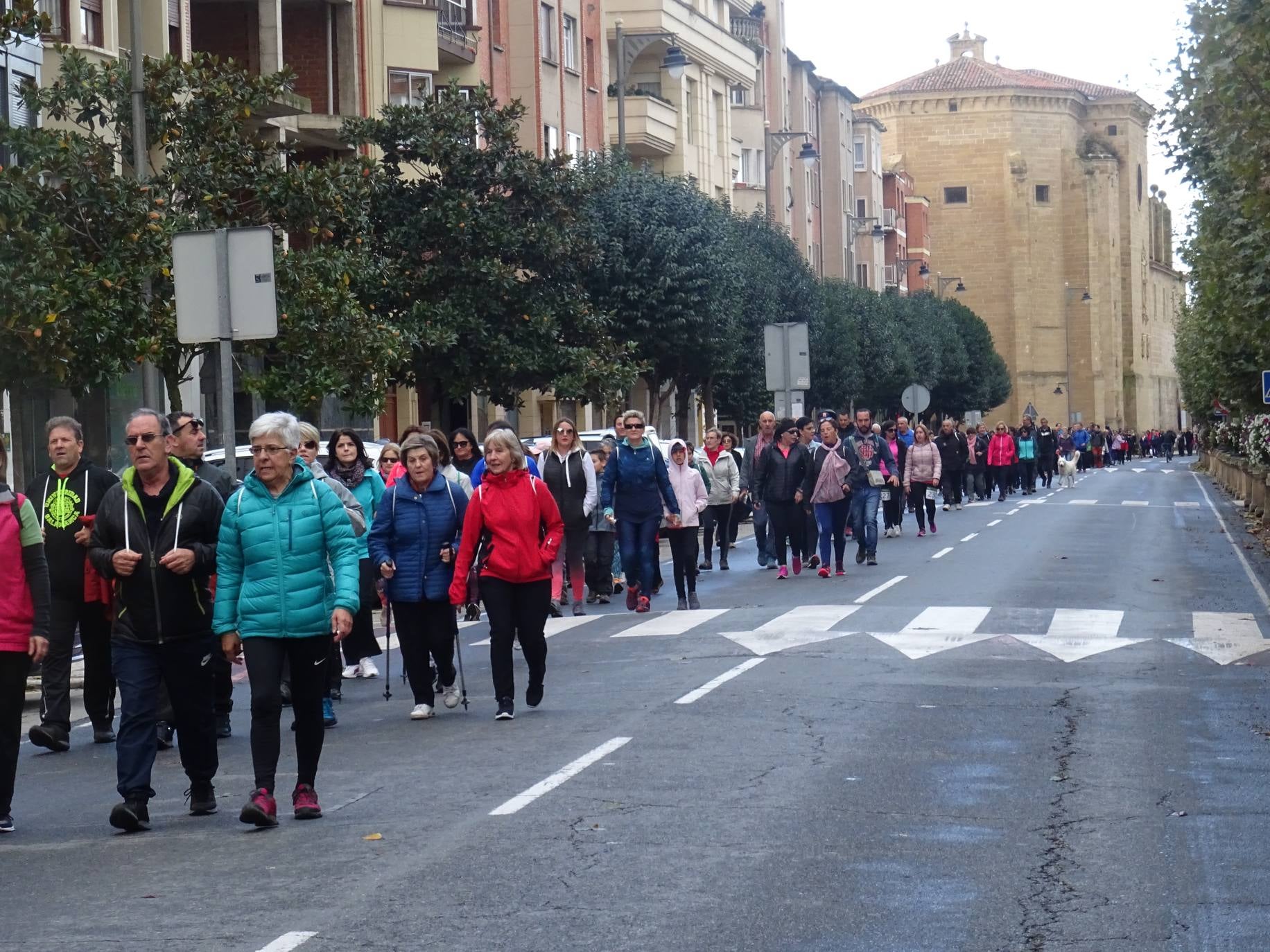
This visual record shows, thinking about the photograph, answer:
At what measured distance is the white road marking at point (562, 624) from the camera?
54.6ft

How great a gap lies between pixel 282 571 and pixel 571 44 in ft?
Answer: 141

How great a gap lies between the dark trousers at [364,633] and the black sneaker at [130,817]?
4.13 m

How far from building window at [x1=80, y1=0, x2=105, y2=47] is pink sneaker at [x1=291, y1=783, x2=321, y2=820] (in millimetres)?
20699

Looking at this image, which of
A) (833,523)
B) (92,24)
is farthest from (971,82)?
(833,523)

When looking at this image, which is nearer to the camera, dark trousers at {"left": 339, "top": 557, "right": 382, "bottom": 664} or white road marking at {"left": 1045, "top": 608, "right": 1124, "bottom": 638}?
dark trousers at {"left": 339, "top": 557, "right": 382, "bottom": 664}

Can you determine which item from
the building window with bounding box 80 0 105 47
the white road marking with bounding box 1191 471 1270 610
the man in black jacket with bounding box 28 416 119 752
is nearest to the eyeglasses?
the man in black jacket with bounding box 28 416 119 752

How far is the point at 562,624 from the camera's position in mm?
17703

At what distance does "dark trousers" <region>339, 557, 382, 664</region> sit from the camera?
12922 mm

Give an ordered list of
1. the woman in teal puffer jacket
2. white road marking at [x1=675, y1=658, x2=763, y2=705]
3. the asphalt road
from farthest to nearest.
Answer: white road marking at [x1=675, y1=658, x2=763, y2=705] → the woman in teal puffer jacket → the asphalt road

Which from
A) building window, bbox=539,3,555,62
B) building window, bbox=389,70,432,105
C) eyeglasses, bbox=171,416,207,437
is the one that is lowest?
eyeglasses, bbox=171,416,207,437

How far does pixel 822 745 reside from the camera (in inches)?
406

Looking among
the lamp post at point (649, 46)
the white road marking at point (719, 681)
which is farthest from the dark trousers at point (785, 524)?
the lamp post at point (649, 46)

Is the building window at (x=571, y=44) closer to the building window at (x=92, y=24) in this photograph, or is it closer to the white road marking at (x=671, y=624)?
the building window at (x=92, y=24)

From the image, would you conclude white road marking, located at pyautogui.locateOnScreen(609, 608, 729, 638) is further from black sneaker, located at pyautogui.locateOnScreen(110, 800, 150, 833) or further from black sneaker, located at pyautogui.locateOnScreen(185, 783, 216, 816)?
black sneaker, located at pyautogui.locateOnScreen(110, 800, 150, 833)
